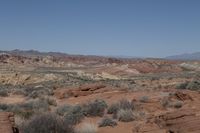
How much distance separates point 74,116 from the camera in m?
16.8

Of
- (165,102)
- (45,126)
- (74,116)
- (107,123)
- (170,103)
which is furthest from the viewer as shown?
(165,102)

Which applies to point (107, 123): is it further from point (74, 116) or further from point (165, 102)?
point (165, 102)

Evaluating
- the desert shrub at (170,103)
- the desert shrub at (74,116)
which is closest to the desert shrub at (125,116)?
the desert shrub at (74,116)

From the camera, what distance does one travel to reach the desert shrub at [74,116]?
15827 millimetres

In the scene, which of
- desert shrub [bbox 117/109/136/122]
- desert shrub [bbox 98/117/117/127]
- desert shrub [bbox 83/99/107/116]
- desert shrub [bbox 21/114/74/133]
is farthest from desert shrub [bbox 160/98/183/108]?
desert shrub [bbox 21/114/74/133]

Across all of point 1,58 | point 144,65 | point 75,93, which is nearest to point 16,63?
point 1,58

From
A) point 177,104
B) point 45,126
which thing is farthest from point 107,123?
point 177,104

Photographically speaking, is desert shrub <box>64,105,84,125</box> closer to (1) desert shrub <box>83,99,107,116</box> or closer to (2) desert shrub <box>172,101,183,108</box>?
(1) desert shrub <box>83,99,107,116</box>

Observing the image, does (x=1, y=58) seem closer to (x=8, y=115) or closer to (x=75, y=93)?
(x=75, y=93)

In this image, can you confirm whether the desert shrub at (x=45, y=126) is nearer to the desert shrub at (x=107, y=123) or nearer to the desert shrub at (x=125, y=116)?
the desert shrub at (x=107, y=123)

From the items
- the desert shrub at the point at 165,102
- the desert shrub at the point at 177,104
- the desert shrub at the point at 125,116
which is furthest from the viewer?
the desert shrub at the point at 165,102

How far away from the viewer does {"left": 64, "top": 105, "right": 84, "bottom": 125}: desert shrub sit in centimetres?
1583

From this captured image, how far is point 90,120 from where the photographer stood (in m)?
17.4

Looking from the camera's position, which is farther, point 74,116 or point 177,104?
point 177,104
